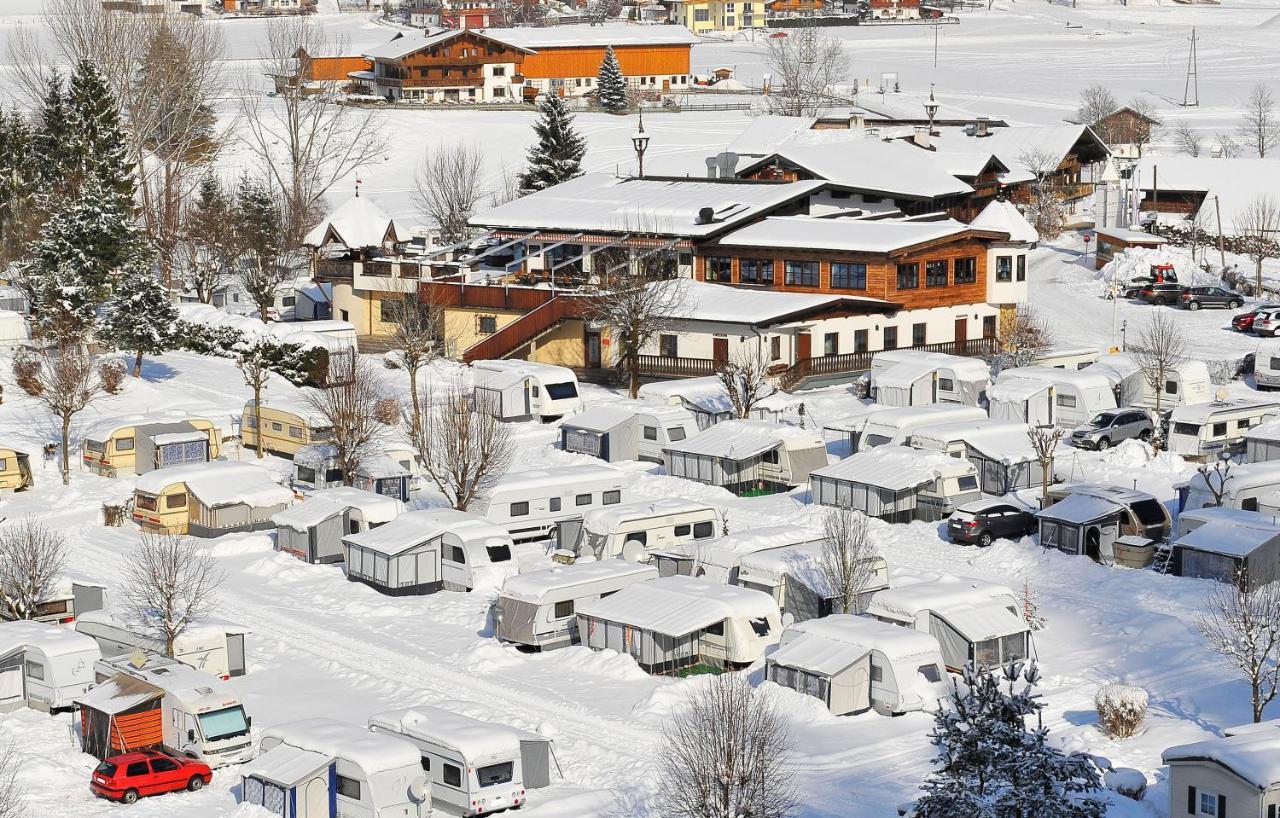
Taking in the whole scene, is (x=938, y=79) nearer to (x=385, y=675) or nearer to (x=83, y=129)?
(x=83, y=129)

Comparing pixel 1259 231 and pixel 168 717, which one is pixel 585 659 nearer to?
pixel 168 717

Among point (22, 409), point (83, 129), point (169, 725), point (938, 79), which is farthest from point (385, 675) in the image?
point (938, 79)

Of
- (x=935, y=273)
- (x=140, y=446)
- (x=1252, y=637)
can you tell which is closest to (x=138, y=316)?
(x=140, y=446)

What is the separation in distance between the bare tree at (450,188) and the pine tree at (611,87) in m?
15.3

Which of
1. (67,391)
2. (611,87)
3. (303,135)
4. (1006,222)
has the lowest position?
(67,391)

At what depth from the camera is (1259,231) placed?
262ft

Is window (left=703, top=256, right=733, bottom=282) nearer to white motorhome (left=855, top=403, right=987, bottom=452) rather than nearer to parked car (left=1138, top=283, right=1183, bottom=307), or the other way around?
white motorhome (left=855, top=403, right=987, bottom=452)

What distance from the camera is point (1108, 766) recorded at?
28.8m

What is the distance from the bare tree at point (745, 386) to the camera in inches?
2046

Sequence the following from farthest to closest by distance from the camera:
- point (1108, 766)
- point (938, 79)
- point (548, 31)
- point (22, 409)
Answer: point (938, 79) < point (548, 31) < point (22, 409) < point (1108, 766)

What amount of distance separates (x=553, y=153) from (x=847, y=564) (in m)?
53.6

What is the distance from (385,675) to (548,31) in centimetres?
10541

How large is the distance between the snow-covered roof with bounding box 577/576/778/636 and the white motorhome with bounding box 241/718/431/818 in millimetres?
7190

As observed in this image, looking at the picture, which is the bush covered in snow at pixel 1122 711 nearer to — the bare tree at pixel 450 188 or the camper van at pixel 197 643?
the camper van at pixel 197 643
